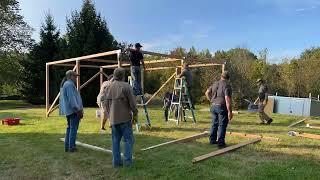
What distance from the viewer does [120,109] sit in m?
7.43

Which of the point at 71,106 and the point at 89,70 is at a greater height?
the point at 89,70

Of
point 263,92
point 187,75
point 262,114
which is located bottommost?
point 262,114

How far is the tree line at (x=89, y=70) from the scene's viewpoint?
30391 mm

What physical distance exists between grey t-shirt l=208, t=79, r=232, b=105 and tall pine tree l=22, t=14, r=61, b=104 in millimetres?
25225

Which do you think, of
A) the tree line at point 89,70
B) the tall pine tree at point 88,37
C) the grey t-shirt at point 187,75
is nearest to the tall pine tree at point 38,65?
the tree line at point 89,70

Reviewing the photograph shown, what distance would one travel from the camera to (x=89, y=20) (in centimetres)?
3225

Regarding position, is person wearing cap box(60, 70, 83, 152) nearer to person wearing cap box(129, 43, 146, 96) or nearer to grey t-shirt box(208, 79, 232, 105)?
grey t-shirt box(208, 79, 232, 105)

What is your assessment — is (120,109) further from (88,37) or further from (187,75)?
(88,37)

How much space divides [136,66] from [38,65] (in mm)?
22830


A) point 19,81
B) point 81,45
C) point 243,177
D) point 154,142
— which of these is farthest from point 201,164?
point 19,81

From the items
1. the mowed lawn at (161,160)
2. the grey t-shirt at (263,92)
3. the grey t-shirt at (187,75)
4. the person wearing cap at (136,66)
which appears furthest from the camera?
Result: the grey t-shirt at (263,92)

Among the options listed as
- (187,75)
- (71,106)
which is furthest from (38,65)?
(71,106)

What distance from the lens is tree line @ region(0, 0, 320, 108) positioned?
99.7 feet

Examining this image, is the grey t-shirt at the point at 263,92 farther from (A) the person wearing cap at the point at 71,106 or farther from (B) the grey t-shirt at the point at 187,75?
(A) the person wearing cap at the point at 71,106
